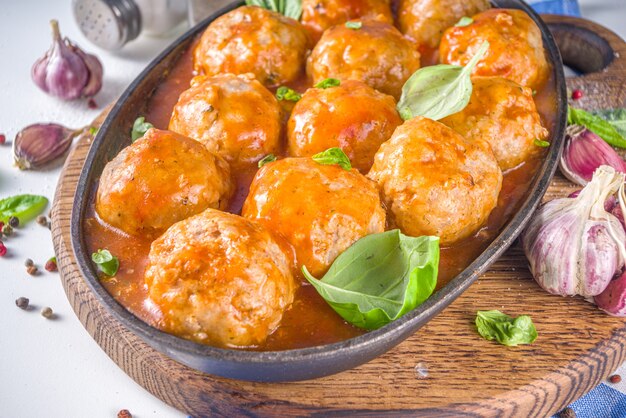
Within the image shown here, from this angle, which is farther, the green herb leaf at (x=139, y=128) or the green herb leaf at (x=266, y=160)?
the green herb leaf at (x=139, y=128)

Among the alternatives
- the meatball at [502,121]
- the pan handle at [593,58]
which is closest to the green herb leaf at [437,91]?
the meatball at [502,121]

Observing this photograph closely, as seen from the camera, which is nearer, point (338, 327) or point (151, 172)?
point (338, 327)

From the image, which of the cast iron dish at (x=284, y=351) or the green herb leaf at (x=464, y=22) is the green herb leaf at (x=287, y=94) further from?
the green herb leaf at (x=464, y=22)

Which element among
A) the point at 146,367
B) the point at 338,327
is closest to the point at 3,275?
the point at 146,367

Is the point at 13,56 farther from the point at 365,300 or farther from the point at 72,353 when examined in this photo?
the point at 365,300

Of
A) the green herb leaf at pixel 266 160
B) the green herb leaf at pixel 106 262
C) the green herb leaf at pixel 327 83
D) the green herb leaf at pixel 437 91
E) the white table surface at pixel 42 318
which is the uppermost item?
the green herb leaf at pixel 327 83

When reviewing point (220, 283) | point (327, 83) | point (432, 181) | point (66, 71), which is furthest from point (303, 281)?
point (66, 71)
